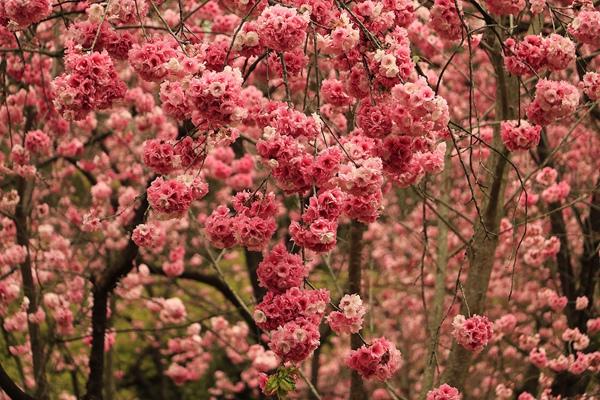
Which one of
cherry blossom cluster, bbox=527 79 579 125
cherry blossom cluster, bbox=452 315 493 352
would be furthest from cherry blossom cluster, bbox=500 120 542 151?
cherry blossom cluster, bbox=452 315 493 352

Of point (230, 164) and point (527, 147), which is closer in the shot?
point (527, 147)

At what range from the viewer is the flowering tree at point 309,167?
101 inches

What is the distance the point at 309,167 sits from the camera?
248 centimetres

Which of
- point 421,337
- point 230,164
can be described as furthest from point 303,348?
point 421,337

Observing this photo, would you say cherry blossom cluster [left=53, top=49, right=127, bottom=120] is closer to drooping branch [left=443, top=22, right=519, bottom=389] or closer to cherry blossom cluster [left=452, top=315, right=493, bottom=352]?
cherry blossom cluster [left=452, top=315, right=493, bottom=352]

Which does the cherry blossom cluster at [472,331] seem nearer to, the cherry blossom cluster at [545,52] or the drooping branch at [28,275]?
the cherry blossom cluster at [545,52]

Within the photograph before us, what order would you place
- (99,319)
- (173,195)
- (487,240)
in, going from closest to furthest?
1. (173,195)
2. (487,240)
3. (99,319)

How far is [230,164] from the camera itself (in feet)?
23.8

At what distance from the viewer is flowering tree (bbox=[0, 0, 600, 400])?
2562 millimetres

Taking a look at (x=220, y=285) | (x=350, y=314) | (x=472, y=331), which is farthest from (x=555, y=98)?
(x=220, y=285)

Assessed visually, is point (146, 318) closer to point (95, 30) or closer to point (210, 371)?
point (210, 371)

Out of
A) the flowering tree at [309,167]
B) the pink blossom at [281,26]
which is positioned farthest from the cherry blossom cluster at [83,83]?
the pink blossom at [281,26]

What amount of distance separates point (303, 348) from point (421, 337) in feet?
28.7

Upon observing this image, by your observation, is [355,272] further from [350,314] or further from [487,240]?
[350,314]
